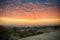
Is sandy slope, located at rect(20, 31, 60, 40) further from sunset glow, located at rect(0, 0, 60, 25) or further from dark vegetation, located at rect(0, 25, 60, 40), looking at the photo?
sunset glow, located at rect(0, 0, 60, 25)

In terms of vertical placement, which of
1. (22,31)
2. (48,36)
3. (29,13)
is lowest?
(48,36)

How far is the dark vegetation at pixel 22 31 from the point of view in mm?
2596

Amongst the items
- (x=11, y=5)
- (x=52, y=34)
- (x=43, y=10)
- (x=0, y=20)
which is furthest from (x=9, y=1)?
(x=52, y=34)

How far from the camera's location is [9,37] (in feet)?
8.54

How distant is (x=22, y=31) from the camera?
8.59 feet

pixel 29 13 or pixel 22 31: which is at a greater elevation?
pixel 29 13

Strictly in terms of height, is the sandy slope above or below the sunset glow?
below

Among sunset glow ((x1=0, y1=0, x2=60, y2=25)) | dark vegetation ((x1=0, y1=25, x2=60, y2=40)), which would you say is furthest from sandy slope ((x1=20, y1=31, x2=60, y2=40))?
sunset glow ((x1=0, y1=0, x2=60, y2=25))

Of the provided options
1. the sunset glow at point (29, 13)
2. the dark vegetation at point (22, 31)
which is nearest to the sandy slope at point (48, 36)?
the dark vegetation at point (22, 31)

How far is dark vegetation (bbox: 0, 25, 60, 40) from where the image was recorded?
2596 millimetres

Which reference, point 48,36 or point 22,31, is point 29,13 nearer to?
point 22,31

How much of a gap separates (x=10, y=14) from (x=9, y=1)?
0.15m

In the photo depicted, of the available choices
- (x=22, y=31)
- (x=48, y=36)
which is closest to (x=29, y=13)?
(x=22, y=31)

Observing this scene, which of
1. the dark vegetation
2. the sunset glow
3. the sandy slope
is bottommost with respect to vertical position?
the sandy slope
